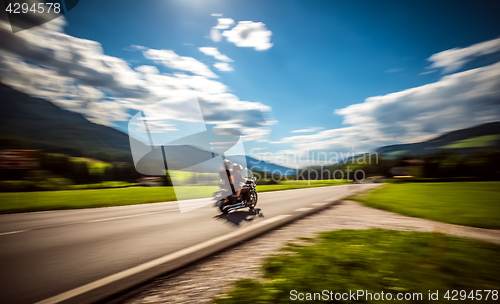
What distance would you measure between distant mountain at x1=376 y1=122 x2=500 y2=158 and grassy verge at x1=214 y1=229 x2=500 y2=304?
8468 cm

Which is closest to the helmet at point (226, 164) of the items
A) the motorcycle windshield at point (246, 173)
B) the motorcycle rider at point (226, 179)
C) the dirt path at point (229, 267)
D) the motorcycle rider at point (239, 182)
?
the motorcycle rider at point (226, 179)

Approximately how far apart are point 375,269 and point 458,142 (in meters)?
132

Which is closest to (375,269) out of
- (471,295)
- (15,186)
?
(471,295)

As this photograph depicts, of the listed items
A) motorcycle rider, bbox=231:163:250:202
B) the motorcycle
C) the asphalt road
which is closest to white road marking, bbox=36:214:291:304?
the asphalt road

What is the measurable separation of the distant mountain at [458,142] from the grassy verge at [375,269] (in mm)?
84676

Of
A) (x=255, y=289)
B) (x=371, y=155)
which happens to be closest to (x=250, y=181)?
(x=255, y=289)

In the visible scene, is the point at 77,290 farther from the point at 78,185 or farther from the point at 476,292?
the point at 78,185

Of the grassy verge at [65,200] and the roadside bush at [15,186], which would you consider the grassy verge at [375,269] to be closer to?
the grassy verge at [65,200]

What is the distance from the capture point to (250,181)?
10.3 metres

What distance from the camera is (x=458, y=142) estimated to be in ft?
331

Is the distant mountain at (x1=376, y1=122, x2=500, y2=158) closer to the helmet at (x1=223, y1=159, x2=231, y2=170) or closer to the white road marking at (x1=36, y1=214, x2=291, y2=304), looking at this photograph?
the helmet at (x1=223, y1=159, x2=231, y2=170)

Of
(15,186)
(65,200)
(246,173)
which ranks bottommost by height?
(65,200)

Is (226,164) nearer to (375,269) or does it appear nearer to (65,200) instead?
(375,269)

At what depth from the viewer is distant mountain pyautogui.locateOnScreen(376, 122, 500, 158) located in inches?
3406
